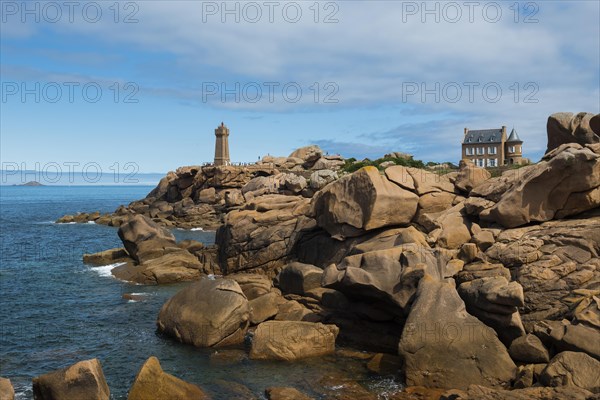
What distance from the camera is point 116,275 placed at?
38938mm

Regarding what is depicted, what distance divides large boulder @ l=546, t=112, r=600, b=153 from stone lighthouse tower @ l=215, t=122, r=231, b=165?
80974mm

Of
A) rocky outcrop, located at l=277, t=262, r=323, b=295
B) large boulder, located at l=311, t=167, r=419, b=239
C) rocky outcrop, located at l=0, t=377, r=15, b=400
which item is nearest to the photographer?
rocky outcrop, located at l=0, t=377, r=15, b=400

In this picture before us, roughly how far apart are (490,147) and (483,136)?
2.04 m

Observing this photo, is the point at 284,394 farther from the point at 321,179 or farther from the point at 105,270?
the point at 321,179

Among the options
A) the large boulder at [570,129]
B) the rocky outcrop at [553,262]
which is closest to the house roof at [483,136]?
the large boulder at [570,129]

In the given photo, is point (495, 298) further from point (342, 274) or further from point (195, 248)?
point (195, 248)

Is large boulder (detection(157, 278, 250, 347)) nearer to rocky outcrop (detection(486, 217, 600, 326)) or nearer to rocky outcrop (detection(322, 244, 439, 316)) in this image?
rocky outcrop (detection(322, 244, 439, 316))

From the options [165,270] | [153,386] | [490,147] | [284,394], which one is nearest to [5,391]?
[153,386]

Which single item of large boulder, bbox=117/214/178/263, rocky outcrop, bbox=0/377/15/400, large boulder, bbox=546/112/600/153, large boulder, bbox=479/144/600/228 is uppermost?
large boulder, bbox=546/112/600/153

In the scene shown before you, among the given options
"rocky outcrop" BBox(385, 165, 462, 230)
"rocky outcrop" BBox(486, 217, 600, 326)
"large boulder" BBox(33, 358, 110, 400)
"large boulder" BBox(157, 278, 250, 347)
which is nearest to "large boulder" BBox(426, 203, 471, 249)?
"rocky outcrop" BBox(385, 165, 462, 230)

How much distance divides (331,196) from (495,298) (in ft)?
40.5

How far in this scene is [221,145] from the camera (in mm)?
110000

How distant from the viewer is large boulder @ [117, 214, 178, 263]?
133 ft

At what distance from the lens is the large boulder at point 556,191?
75.0ft
